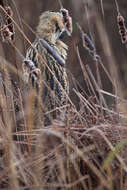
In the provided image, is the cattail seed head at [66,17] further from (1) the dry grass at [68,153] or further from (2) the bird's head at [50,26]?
(2) the bird's head at [50,26]

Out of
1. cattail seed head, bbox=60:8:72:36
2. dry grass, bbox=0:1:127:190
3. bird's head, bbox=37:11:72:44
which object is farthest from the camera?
bird's head, bbox=37:11:72:44

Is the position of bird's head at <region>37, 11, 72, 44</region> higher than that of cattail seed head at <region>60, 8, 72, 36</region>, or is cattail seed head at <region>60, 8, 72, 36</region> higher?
bird's head at <region>37, 11, 72, 44</region>

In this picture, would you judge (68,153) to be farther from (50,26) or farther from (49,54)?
(50,26)

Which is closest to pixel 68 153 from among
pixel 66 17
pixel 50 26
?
pixel 66 17

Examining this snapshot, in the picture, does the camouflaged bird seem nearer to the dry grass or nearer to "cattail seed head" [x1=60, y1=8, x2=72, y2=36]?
"cattail seed head" [x1=60, y1=8, x2=72, y2=36]

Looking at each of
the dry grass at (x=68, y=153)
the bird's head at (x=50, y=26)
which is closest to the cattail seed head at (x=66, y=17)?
the dry grass at (x=68, y=153)

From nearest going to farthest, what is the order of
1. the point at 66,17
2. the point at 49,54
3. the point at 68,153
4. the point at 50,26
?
the point at 68,153 → the point at 66,17 → the point at 49,54 → the point at 50,26

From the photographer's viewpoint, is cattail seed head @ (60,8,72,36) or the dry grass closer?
the dry grass

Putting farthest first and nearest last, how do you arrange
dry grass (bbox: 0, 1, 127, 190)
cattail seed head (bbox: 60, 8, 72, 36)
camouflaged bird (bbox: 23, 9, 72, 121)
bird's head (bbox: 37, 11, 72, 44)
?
bird's head (bbox: 37, 11, 72, 44), camouflaged bird (bbox: 23, 9, 72, 121), cattail seed head (bbox: 60, 8, 72, 36), dry grass (bbox: 0, 1, 127, 190)

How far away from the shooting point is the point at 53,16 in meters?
2.97

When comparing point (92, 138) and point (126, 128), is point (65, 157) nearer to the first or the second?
point (92, 138)

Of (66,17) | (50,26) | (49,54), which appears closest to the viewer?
(66,17)

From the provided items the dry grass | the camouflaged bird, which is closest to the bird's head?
the camouflaged bird

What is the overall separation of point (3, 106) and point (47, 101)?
0.64 metres
